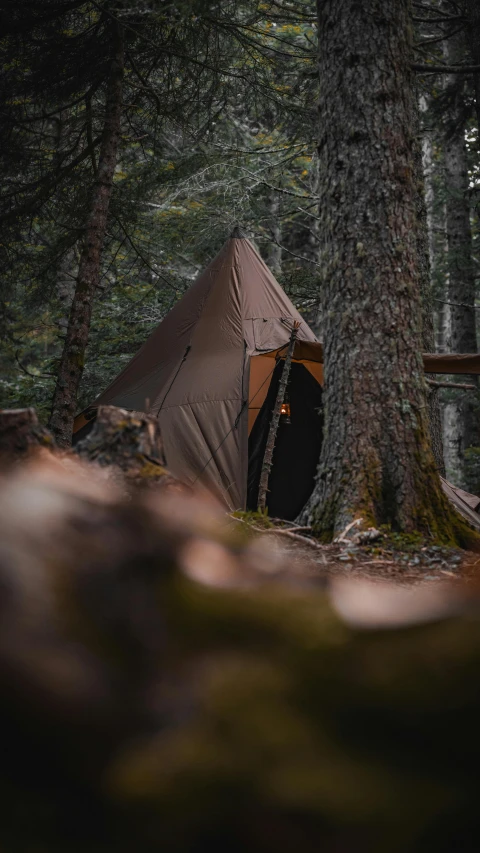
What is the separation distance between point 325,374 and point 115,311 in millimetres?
8173

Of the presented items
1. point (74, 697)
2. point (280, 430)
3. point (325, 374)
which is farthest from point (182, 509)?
point (280, 430)

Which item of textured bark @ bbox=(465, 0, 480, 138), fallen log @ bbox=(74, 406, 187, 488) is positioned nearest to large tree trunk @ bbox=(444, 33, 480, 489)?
textured bark @ bbox=(465, 0, 480, 138)

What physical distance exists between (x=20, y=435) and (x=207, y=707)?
0.65 metres

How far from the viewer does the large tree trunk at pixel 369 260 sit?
12.3 ft

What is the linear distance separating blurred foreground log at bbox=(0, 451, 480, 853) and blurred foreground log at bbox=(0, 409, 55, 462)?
0.19 metres

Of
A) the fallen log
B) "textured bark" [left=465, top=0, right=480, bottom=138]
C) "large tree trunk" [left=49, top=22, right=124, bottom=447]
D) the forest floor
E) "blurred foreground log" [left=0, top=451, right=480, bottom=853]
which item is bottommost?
the forest floor

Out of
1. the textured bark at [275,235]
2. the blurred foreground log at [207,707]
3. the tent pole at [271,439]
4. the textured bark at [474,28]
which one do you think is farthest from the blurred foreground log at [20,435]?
the textured bark at [275,235]

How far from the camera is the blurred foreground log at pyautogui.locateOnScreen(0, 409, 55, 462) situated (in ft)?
3.55

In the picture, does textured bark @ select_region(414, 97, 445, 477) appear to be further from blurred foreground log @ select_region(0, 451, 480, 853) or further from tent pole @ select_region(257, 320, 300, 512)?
blurred foreground log @ select_region(0, 451, 480, 853)

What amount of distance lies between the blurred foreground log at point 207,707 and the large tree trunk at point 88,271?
634 centimetres

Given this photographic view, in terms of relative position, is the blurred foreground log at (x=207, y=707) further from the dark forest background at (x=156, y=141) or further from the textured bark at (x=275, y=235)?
the textured bark at (x=275, y=235)

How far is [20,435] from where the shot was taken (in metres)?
1.12

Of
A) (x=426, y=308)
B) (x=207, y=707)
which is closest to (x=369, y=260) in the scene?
(x=207, y=707)

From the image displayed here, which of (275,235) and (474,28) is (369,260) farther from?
(275,235)
